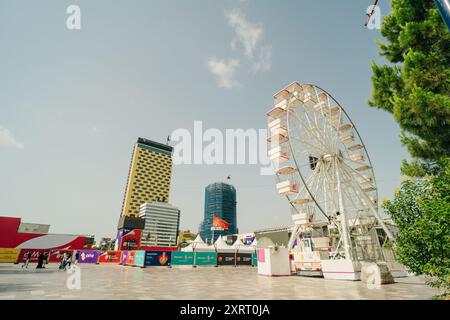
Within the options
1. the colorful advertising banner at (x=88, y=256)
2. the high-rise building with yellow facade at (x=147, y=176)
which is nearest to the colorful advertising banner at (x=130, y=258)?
the colorful advertising banner at (x=88, y=256)

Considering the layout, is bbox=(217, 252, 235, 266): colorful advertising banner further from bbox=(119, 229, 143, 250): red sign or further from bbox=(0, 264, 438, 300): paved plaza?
bbox=(0, 264, 438, 300): paved plaza

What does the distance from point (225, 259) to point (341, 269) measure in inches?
832

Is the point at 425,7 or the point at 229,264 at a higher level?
the point at 425,7

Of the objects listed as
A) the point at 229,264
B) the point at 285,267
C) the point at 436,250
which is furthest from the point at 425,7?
the point at 229,264

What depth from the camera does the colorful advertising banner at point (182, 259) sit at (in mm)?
31398

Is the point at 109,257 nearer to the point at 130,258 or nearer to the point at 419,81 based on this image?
the point at 130,258

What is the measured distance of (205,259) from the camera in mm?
34125

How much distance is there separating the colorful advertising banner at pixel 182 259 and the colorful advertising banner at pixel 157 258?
1.14 meters

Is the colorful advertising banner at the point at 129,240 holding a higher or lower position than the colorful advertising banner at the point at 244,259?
higher

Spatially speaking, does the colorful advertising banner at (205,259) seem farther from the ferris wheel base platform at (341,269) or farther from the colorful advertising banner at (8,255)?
the colorful advertising banner at (8,255)

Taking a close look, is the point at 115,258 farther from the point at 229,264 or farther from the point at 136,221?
the point at 136,221

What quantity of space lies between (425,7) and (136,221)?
61.2 metres

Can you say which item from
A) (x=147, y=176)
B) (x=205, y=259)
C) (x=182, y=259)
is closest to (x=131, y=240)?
(x=182, y=259)
